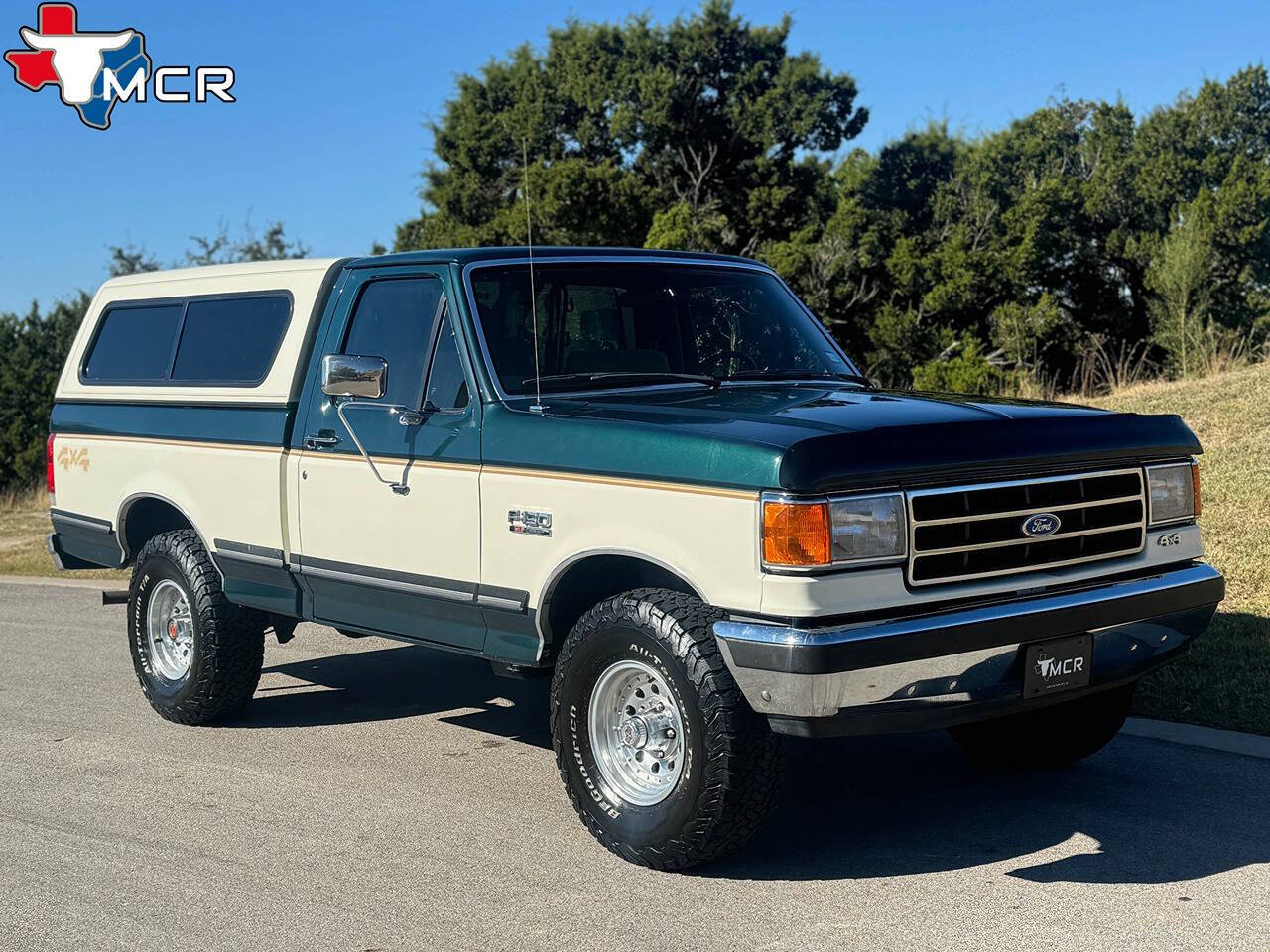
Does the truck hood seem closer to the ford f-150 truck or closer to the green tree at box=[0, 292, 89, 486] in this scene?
the ford f-150 truck

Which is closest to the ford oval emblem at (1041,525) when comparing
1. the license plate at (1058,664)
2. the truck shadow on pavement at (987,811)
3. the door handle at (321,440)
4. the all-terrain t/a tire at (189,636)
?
the license plate at (1058,664)

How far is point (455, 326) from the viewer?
5871 mm

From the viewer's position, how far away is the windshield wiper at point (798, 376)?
616 cm

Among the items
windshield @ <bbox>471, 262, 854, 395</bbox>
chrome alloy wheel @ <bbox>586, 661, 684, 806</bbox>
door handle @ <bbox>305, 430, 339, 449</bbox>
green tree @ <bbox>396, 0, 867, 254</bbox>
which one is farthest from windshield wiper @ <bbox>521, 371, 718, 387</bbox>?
green tree @ <bbox>396, 0, 867, 254</bbox>

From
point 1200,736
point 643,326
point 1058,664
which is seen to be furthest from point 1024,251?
point 1058,664

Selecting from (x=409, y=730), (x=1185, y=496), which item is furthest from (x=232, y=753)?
(x=1185, y=496)

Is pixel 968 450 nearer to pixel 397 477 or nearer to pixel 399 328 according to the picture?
pixel 397 477

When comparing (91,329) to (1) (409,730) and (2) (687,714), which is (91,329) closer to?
(1) (409,730)

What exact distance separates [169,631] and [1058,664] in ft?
15.3

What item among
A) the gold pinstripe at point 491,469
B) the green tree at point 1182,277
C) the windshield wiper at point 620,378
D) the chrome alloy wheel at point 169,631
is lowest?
the chrome alloy wheel at point 169,631

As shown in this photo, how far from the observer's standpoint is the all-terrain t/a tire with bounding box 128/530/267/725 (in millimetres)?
7070

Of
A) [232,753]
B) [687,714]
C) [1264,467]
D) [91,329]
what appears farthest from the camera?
[1264,467]

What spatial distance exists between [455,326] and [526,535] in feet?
3.35

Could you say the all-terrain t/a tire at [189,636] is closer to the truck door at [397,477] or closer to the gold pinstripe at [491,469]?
the gold pinstripe at [491,469]
